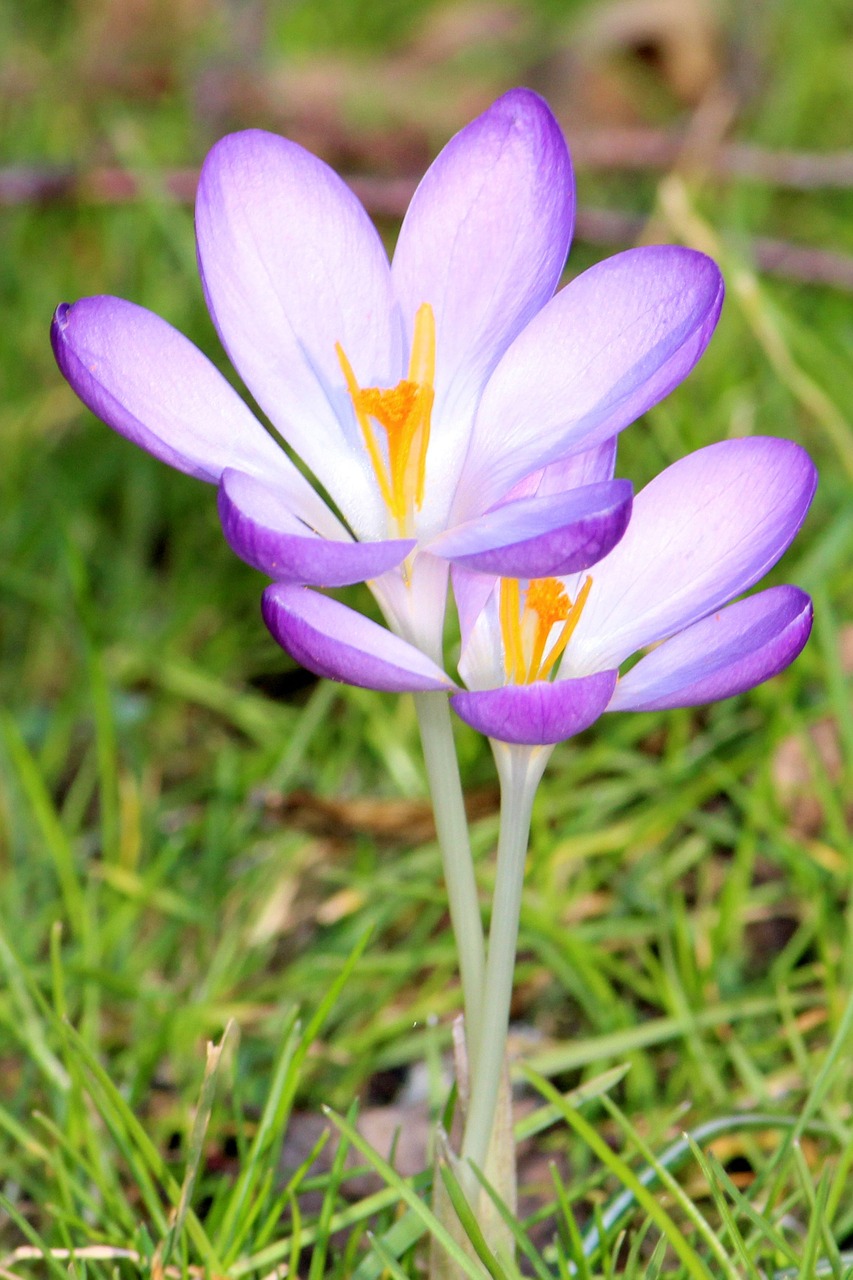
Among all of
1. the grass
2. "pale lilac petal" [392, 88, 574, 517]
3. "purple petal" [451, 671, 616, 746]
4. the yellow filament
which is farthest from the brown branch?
"purple petal" [451, 671, 616, 746]

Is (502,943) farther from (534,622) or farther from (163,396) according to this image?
(163,396)

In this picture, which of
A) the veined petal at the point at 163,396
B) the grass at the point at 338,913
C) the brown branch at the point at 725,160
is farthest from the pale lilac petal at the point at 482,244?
the brown branch at the point at 725,160

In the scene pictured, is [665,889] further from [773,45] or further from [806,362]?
[773,45]

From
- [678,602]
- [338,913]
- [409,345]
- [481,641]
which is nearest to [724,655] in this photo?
[678,602]

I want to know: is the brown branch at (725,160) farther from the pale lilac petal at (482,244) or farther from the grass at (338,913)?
the pale lilac petal at (482,244)

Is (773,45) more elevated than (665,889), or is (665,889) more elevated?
(773,45)

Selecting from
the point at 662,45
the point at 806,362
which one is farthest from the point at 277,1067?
the point at 662,45

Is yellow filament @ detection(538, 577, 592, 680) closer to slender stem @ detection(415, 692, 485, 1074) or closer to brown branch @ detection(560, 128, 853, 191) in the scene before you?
slender stem @ detection(415, 692, 485, 1074)
